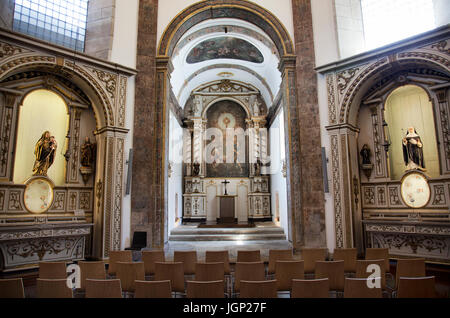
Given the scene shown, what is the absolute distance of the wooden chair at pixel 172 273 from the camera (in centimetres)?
472

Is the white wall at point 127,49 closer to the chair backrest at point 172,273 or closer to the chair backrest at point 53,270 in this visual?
the chair backrest at point 53,270

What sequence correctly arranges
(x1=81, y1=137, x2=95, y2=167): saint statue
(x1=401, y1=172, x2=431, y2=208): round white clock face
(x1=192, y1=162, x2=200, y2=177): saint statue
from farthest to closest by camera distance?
(x1=192, y1=162, x2=200, y2=177): saint statue, (x1=81, y1=137, x2=95, y2=167): saint statue, (x1=401, y1=172, x2=431, y2=208): round white clock face

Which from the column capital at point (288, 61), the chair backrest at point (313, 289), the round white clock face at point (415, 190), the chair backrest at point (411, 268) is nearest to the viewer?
the chair backrest at point (313, 289)

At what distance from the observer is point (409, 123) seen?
8.77 m

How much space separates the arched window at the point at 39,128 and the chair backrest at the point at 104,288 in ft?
18.4

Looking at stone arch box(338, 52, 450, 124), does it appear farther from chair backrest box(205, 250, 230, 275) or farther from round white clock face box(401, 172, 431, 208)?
chair backrest box(205, 250, 230, 275)

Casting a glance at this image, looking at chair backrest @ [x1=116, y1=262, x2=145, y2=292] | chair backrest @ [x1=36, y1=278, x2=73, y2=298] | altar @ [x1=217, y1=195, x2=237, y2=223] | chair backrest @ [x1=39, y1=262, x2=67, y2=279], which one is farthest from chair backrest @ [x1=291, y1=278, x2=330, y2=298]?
altar @ [x1=217, y1=195, x2=237, y2=223]

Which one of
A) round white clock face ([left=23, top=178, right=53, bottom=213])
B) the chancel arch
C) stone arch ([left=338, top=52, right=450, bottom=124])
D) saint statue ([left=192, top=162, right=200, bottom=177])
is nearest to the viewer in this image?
stone arch ([left=338, top=52, right=450, bottom=124])

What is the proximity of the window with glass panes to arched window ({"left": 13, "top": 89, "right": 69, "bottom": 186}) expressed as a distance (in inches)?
79.7

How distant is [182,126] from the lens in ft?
61.6

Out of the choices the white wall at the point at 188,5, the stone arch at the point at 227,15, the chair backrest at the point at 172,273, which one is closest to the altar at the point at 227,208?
the stone arch at the point at 227,15

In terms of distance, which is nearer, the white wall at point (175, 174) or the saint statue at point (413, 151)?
the saint statue at point (413, 151)

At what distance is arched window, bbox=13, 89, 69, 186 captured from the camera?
7.99m

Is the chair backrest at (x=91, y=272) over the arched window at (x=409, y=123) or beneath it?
beneath
